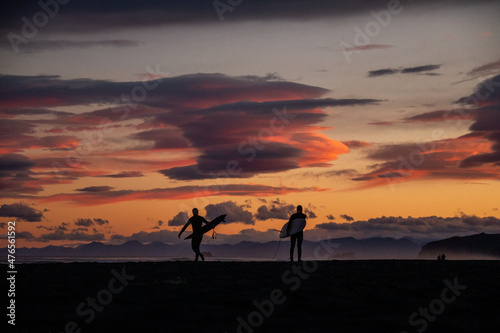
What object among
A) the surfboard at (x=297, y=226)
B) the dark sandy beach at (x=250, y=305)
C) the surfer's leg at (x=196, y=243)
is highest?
the surfboard at (x=297, y=226)

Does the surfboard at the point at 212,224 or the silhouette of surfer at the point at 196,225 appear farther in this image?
the surfboard at the point at 212,224

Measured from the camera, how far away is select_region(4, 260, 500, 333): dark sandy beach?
762cm

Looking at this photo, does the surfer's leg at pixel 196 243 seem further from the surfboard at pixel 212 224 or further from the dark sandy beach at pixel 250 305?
the dark sandy beach at pixel 250 305

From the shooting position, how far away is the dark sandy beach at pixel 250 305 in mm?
7625

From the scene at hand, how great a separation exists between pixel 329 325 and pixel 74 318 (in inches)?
135

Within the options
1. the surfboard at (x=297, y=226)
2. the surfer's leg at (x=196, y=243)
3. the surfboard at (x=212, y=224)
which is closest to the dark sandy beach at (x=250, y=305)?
the surfboard at (x=297, y=226)

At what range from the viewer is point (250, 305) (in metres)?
9.39

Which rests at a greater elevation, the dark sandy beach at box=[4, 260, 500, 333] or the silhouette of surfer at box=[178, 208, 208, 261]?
the silhouette of surfer at box=[178, 208, 208, 261]

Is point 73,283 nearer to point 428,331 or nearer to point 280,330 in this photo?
point 280,330

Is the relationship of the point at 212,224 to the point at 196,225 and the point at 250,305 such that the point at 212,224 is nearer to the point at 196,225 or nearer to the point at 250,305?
the point at 196,225

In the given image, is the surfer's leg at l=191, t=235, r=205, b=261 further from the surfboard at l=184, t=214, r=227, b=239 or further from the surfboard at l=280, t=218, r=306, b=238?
the surfboard at l=280, t=218, r=306, b=238

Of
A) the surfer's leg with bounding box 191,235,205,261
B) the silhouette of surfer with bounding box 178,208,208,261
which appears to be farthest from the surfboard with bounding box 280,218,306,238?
the surfer's leg with bounding box 191,235,205,261

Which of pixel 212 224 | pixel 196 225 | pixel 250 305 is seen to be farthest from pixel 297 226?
pixel 250 305

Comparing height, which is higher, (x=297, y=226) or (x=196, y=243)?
(x=297, y=226)
